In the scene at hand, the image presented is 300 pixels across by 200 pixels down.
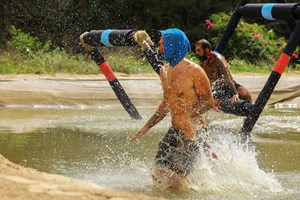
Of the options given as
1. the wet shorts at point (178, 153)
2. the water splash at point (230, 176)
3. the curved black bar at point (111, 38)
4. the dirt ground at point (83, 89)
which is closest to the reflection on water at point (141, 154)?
the water splash at point (230, 176)

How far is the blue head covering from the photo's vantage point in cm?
613

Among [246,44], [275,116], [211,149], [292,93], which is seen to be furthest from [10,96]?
[246,44]

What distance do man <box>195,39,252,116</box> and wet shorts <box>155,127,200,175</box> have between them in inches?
98.8

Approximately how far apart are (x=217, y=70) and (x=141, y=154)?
4.95 ft

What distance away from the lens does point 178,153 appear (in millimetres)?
6309

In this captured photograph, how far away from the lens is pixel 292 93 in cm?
1459

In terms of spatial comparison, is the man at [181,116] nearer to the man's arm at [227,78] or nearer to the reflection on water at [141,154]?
the reflection on water at [141,154]

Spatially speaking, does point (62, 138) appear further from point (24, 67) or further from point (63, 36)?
point (63, 36)

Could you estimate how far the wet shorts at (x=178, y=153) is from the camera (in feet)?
20.7

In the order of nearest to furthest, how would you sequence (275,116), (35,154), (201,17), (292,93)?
(35,154), (275,116), (292,93), (201,17)

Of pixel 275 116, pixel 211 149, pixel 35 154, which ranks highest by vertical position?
pixel 211 149

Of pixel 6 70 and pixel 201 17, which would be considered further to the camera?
pixel 201 17

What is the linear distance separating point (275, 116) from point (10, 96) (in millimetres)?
4423

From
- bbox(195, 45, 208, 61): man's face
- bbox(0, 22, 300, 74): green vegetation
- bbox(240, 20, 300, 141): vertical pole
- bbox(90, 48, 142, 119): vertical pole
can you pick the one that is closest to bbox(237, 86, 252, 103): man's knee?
bbox(195, 45, 208, 61): man's face
